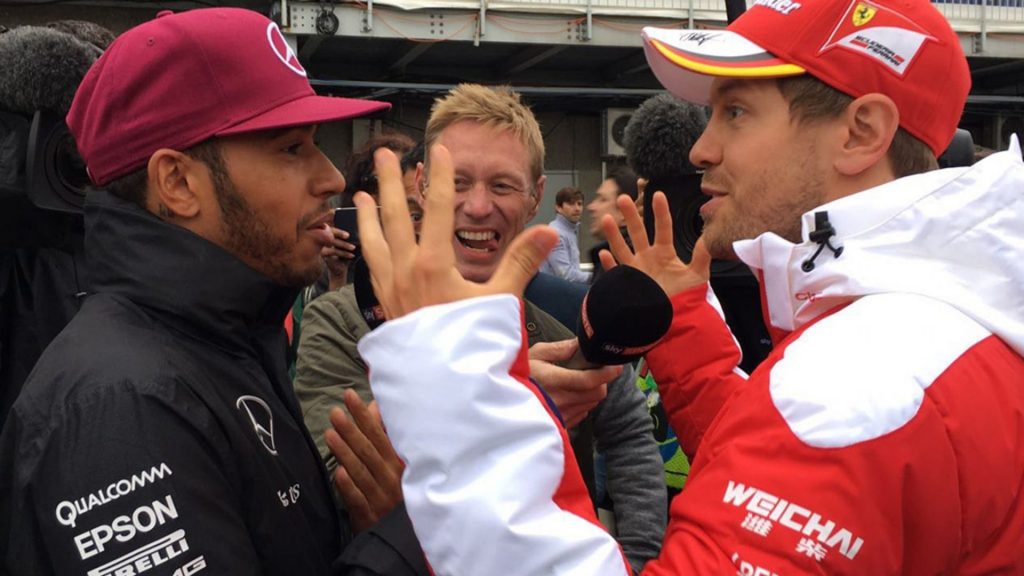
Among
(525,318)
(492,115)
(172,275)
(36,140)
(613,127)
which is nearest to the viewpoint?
(172,275)

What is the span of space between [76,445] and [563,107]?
11.1 m

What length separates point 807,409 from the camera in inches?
45.3

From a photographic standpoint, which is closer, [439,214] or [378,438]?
[439,214]

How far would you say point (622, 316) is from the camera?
1452mm

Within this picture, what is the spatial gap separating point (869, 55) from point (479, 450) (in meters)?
0.99

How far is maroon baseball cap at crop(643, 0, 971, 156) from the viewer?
1552 millimetres

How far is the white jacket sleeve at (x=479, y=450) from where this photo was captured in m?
1.08

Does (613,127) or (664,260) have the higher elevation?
(664,260)

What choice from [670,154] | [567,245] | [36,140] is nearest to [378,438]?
[36,140]

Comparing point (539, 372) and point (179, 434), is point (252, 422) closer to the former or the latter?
point (179, 434)

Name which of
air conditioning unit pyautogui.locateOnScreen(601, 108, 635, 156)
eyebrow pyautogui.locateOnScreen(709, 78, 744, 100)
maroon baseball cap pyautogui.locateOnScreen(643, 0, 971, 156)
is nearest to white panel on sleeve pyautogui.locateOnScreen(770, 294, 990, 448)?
maroon baseball cap pyautogui.locateOnScreen(643, 0, 971, 156)

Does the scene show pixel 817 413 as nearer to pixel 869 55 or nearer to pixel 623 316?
pixel 623 316

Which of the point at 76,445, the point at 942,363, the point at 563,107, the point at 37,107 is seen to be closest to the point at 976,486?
the point at 942,363

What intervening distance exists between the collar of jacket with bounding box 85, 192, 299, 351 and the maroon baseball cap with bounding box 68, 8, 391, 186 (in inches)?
4.4
